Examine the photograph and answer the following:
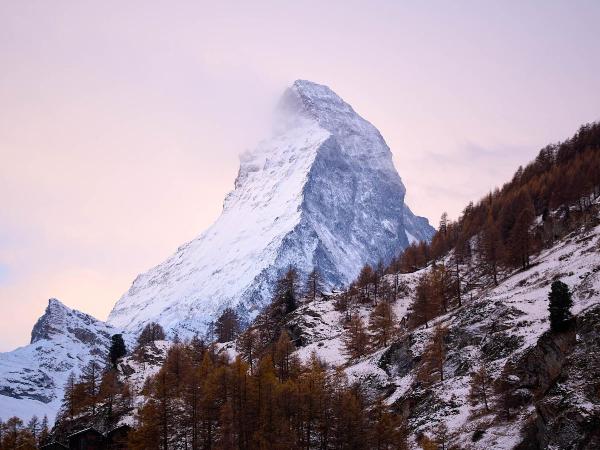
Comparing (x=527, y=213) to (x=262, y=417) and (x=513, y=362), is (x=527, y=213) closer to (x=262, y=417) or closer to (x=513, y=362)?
(x=513, y=362)

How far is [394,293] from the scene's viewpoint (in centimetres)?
12569

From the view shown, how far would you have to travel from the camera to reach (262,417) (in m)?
62.4

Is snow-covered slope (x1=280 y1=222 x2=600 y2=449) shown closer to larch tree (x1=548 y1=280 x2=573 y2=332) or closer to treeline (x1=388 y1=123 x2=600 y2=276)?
larch tree (x1=548 y1=280 x2=573 y2=332)

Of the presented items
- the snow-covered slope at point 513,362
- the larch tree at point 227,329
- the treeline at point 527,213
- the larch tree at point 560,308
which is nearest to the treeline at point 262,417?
the snow-covered slope at point 513,362

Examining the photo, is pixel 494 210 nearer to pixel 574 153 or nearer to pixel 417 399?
pixel 574 153

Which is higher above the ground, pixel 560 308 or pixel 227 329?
pixel 227 329

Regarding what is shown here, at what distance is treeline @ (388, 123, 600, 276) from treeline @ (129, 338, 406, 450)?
42096mm

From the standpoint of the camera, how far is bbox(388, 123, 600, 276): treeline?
98938mm

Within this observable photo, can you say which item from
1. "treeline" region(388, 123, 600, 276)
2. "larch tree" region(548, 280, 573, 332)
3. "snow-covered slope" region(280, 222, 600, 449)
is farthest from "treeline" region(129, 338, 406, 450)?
"treeline" region(388, 123, 600, 276)

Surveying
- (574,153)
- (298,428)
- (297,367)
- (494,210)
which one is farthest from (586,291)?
(574,153)

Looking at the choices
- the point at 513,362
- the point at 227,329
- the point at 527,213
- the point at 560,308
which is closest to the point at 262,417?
the point at 513,362

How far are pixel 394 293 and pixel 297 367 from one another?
4410 cm

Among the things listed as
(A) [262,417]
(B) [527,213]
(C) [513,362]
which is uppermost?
(B) [527,213]

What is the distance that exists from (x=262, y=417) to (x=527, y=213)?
213 feet
